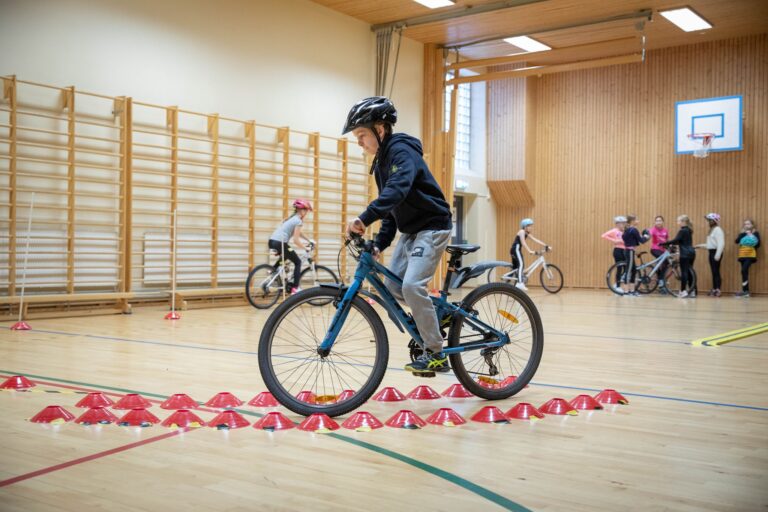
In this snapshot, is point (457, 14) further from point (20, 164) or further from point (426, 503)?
point (426, 503)

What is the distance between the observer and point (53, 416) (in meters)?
3.37

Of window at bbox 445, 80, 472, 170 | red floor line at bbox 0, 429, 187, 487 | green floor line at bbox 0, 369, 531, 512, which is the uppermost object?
window at bbox 445, 80, 472, 170

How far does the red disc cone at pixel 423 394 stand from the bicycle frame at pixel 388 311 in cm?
40

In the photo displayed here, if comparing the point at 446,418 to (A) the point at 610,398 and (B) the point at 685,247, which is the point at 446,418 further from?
(B) the point at 685,247

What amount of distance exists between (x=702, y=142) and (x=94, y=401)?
14.3 metres

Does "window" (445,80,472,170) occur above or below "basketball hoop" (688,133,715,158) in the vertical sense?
above

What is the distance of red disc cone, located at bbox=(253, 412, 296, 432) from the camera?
3293 mm

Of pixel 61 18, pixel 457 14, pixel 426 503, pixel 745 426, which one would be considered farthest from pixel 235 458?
pixel 457 14

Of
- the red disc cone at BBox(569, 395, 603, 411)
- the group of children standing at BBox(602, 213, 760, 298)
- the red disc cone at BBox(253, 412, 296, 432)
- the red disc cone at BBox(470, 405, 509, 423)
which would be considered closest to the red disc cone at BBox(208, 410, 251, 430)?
the red disc cone at BBox(253, 412, 296, 432)

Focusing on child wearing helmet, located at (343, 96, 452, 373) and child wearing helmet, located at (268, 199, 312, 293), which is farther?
child wearing helmet, located at (268, 199, 312, 293)

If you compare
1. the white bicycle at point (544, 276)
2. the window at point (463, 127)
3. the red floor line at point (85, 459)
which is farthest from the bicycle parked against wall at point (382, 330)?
the window at point (463, 127)

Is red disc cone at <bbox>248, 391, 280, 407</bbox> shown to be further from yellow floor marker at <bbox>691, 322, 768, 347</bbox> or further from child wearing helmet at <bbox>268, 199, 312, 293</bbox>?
child wearing helmet at <bbox>268, 199, 312, 293</bbox>

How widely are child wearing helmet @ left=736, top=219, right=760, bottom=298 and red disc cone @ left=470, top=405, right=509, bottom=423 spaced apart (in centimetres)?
1257

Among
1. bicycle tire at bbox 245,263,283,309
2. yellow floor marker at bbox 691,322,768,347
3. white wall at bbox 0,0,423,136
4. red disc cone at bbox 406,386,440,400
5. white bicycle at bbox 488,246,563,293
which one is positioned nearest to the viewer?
red disc cone at bbox 406,386,440,400
